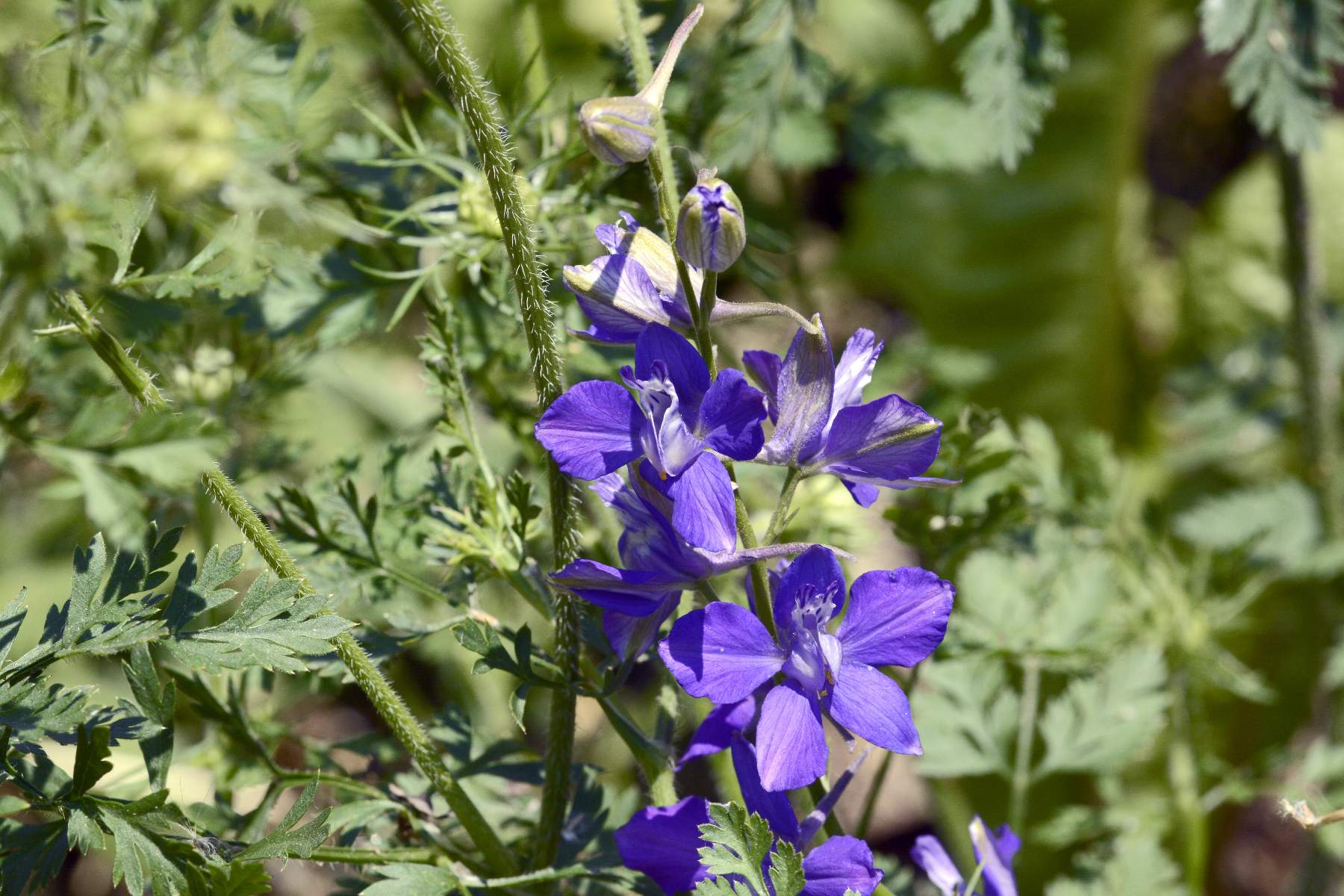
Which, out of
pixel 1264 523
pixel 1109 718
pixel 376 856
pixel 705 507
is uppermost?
pixel 705 507

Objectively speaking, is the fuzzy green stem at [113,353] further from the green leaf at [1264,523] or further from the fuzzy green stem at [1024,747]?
the green leaf at [1264,523]

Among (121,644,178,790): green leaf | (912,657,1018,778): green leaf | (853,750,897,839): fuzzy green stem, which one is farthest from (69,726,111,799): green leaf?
(912,657,1018,778): green leaf

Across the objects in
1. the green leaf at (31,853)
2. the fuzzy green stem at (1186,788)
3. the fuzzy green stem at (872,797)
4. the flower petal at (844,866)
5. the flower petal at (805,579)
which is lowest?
the fuzzy green stem at (1186,788)

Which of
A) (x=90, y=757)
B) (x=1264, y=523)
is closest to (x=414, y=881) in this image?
(x=90, y=757)

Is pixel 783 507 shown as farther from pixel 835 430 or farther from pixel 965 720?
pixel 965 720

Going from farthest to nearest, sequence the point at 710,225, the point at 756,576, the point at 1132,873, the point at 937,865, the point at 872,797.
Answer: the point at 1132,873 → the point at 872,797 → the point at 937,865 → the point at 756,576 → the point at 710,225

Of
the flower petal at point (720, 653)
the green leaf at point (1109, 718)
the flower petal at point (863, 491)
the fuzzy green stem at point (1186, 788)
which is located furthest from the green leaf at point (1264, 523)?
the flower petal at point (720, 653)

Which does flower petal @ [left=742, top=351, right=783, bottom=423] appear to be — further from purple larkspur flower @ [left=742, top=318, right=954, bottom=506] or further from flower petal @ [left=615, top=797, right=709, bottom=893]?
flower petal @ [left=615, top=797, right=709, bottom=893]
